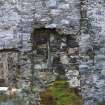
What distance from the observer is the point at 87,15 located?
23.1 ft

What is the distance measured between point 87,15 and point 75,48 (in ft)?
2.01

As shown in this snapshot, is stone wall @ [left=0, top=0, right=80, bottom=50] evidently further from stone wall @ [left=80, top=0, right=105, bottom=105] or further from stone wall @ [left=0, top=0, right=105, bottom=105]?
stone wall @ [left=80, top=0, right=105, bottom=105]

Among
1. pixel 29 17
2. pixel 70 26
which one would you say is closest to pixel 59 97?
pixel 70 26

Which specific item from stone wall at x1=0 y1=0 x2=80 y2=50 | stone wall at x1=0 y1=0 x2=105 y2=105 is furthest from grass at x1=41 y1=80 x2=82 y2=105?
stone wall at x1=0 y1=0 x2=80 y2=50

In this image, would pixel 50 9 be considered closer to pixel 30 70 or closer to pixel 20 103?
pixel 30 70

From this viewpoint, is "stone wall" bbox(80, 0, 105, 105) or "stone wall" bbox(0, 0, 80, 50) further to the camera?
"stone wall" bbox(80, 0, 105, 105)

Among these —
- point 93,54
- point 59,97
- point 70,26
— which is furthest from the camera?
point 93,54

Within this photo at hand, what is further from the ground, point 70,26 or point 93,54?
point 70,26

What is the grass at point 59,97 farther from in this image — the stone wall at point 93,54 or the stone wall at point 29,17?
the stone wall at point 29,17

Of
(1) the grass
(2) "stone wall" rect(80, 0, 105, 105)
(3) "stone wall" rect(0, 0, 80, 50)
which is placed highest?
(3) "stone wall" rect(0, 0, 80, 50)

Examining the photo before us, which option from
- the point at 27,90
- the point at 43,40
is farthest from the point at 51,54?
the point at 27,90

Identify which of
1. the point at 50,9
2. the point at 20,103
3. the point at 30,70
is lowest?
the point at 20,103

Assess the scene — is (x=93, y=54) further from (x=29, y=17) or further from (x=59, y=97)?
(x=29, y=17)

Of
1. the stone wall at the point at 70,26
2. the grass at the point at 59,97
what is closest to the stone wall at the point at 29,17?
the stone wall at the point at 70,26
